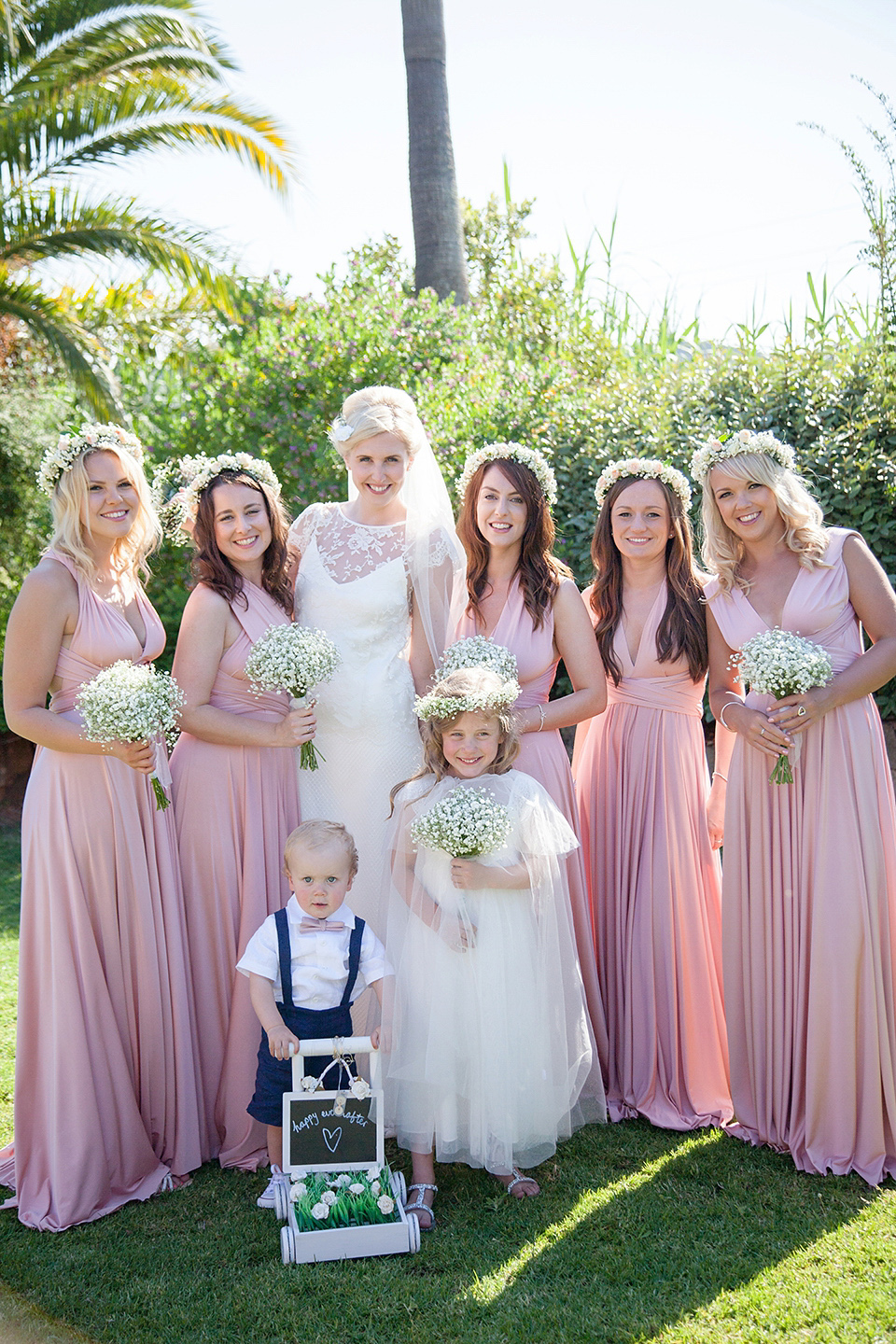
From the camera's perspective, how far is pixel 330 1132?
4.03 meters

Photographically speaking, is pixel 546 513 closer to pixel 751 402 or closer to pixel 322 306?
pixel 751 402

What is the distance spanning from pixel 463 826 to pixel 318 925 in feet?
2.35

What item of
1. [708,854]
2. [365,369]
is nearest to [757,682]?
[708,854]

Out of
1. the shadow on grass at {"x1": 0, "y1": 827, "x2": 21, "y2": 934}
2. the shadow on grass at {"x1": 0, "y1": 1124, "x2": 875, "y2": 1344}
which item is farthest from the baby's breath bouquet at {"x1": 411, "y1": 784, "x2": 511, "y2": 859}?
the shadow on grass at {"x1": 0, "y1": 827, "x2": 21, "y2": 934}

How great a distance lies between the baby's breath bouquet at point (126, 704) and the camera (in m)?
4.09

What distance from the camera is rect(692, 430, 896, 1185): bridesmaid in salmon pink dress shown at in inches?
174

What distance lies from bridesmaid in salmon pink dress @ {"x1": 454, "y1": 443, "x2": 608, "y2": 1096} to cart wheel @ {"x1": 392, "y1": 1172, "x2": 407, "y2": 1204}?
1.18 m

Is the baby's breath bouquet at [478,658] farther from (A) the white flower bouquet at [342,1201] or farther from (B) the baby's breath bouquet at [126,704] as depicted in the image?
(A) the white flower bouquet at [342,1201]

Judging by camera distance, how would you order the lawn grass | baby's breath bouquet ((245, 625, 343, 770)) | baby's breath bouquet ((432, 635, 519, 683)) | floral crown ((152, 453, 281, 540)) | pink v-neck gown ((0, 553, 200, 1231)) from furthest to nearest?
floral crown ((152, 453, 281, 540)) → baby's breath bouquet ((432, 635, 519, 683)) → baby's breath bouquet ((245, 625, 343, 770)) → pink v-neck gown ((0, 553, 200, 1231)) → the lawn grass

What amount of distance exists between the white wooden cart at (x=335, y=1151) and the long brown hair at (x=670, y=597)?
2259mm

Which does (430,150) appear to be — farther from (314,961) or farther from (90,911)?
(314,961)

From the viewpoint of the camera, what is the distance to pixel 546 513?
5.16 m

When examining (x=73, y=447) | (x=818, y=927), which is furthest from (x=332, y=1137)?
(x=73, y=447)

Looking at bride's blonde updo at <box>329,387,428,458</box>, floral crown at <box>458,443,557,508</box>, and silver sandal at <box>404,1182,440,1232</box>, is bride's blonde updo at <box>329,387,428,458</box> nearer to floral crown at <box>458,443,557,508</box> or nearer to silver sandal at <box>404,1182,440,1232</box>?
floral crown at <box>458,443,557,508</box>
